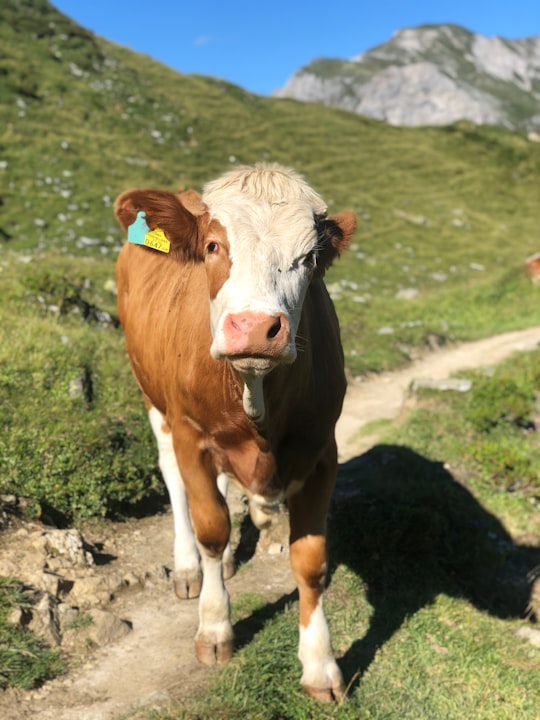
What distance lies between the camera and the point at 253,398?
372 cm

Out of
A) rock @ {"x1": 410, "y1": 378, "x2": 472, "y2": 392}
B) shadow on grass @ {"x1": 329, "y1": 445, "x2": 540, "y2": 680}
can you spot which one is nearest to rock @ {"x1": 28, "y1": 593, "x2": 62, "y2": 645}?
shadow on grass @ {"x1": 329, "y1": 445, "x2": 540, "y2": 680}

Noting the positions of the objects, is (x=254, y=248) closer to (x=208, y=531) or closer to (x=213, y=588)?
(x=208, y=531)

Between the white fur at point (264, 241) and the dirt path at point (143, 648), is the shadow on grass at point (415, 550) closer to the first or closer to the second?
the dirt path at point (143, 648)

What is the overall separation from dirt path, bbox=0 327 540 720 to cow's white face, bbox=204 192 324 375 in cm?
240

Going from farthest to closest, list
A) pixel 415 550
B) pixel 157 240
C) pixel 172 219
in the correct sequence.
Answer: pixel 415 550 → pixel 157 240 → pixel 172 219

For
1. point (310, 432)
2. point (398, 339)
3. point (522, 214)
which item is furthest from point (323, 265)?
point (522, 214)

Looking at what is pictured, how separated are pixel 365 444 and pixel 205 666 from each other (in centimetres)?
537

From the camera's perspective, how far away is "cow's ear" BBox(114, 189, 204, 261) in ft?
12.1

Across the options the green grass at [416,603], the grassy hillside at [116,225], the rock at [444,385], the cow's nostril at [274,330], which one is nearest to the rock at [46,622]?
the green grass at [416,603]

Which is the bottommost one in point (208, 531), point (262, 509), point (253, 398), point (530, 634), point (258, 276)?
point (530, 634)

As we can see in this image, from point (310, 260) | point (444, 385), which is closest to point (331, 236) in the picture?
point (310, 260)

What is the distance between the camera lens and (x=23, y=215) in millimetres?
17047

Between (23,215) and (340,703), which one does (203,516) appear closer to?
(340,703)

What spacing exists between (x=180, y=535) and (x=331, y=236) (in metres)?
3.17
